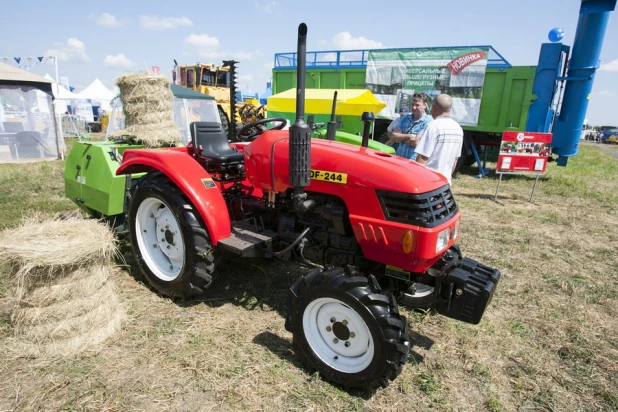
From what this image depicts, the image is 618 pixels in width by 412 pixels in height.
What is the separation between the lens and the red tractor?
209 centimetres

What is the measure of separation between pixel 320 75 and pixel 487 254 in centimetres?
824

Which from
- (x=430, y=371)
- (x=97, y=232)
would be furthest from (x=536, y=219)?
(x=97, y=232)

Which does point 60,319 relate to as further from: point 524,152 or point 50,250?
point 524,152

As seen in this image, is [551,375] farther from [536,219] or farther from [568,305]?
[536,219]

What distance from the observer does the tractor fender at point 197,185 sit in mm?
2691

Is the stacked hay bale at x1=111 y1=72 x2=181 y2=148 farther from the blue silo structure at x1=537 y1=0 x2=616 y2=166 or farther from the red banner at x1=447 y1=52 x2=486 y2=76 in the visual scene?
the blue silo structure at x1=537 y1=0 x2=616 y2=166

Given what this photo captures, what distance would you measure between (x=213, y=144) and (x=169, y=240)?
0.86m

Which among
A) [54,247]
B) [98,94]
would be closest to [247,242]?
[54,247]

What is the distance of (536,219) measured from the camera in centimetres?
580

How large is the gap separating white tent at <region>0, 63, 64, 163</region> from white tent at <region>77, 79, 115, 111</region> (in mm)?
11433

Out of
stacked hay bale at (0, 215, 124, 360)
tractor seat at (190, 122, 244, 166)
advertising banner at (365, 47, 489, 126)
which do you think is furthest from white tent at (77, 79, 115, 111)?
stacked hay bale at (0, 215, 124, 360)

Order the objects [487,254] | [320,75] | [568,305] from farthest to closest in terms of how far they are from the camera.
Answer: [320,75] → [487,254] → [568,305]

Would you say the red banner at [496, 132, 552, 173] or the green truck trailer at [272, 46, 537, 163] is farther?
the green truck trailer at [272, 46, 537, 163]

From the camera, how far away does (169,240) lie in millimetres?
3068
